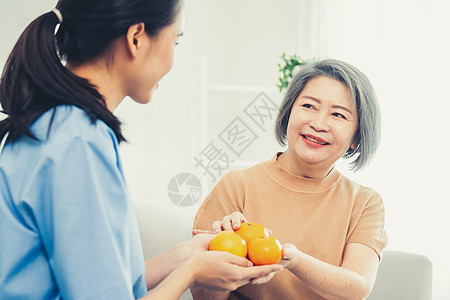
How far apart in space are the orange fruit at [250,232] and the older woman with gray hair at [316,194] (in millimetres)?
168

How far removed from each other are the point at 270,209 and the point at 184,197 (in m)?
1.22

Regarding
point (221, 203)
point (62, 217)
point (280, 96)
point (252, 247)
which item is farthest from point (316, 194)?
point (280, 96)

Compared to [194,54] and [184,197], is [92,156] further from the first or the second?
[194,54]

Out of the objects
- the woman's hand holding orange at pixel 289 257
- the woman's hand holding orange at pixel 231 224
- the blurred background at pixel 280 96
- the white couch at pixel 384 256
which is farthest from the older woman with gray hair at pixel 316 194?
the blurred background at pixel 280 96

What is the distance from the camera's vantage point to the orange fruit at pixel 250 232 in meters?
1.24

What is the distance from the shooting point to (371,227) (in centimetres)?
150

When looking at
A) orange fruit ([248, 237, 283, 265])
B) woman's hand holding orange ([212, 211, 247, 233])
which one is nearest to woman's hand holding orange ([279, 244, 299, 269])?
orange fruit ([248, 237, 283, 265])

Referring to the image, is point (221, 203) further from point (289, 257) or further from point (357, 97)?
point (357, 97)

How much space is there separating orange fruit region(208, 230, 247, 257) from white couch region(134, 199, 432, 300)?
631 mm

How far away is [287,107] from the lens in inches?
65.6

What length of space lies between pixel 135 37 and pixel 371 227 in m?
1.00

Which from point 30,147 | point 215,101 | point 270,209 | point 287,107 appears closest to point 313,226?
point 270,209

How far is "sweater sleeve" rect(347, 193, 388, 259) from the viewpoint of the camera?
1.47 m

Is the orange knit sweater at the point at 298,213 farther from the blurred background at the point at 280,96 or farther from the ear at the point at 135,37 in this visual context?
the ear at the point at 135,37
